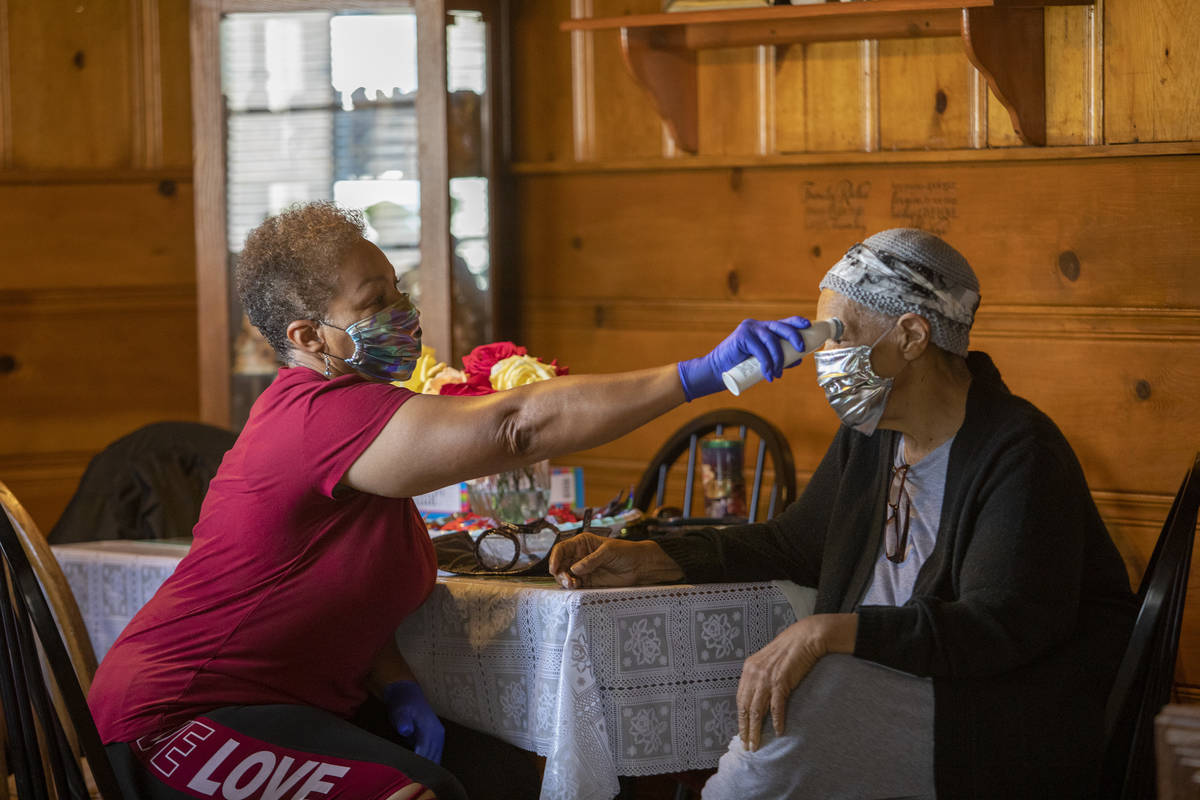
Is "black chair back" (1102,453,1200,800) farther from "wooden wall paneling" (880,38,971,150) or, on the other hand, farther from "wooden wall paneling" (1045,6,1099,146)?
"wooden wall paneling" (880,38,971,150)

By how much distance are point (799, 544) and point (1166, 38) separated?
144cm

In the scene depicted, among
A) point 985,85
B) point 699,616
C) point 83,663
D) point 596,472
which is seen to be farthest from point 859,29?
point 83,663

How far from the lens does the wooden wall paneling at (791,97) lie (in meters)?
3.32

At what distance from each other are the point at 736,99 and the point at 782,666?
6.77ft

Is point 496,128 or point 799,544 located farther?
point 496,128

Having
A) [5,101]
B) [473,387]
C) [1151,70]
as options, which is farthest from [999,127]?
[5,101]

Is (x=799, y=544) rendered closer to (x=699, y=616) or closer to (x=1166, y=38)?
(x=699, y=616)

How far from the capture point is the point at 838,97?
326 cm

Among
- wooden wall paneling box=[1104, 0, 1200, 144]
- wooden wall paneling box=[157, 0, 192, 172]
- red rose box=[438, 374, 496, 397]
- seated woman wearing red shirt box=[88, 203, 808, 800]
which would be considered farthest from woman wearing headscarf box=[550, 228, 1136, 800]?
wooden wall paneling box=[157, 0, 192, 172]

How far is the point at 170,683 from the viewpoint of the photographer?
1.77 m

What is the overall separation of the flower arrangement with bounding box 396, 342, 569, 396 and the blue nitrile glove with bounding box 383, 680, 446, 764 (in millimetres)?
547

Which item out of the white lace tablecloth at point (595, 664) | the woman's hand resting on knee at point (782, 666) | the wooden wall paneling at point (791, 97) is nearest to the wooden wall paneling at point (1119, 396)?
the wooden wall paneling at point (791, 97)

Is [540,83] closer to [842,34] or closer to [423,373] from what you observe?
[842,34]

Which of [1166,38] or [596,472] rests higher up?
[1166,38]
